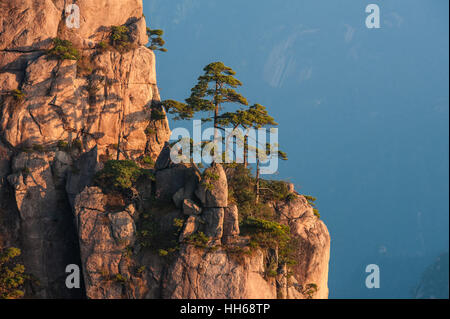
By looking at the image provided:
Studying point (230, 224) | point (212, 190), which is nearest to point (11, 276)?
point (212, 190)

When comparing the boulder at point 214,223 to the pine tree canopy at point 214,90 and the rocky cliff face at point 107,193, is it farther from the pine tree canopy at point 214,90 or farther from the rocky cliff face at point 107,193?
the pine tree canopy at point 214,90

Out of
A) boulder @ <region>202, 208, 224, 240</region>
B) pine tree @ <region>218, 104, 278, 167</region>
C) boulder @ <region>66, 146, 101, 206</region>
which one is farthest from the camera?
boulder @ <region>66, 146, 101, 206</region>

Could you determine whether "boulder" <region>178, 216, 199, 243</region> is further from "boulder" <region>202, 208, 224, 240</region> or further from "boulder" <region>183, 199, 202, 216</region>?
"boulder" <region>202, 208, 224, 240</region>

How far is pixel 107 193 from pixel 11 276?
986 centimetres

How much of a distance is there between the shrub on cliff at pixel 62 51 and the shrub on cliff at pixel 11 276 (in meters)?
18.1

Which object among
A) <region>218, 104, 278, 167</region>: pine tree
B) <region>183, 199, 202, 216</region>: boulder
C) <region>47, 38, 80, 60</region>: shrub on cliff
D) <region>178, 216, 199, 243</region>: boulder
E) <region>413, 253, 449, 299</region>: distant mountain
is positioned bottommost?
<region>413, 253, 449, 299</region>: distant mountain

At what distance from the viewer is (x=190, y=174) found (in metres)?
37.3

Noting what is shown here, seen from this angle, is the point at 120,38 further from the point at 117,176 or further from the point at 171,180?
the point at 171,180

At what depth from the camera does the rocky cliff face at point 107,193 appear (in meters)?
34.4

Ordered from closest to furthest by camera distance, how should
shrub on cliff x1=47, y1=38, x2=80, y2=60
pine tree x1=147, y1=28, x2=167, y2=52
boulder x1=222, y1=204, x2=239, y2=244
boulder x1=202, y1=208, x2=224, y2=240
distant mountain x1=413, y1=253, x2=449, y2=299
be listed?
1. boulder x1=202, y1=208, x2=224, y2=240
2. boulder x1=222, y1=204, x2=239, y2=244
3. shrub on cliff x1=47, y1=38, x2=80, y2=60
4. pine tree x1=147, y1=28, x2=167, y2=52
5. distant mountain x1=413, y1=253, x2=449, y2=299

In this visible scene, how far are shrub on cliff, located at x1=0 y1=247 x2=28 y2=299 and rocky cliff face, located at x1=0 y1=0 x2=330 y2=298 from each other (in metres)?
1.57

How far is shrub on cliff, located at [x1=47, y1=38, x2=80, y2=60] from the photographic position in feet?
142

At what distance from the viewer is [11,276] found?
36406mm

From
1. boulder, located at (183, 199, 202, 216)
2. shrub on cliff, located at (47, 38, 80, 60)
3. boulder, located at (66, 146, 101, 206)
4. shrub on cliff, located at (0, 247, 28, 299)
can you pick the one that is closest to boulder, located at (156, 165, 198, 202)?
boulder, located at (183, 199, 202, 216)
